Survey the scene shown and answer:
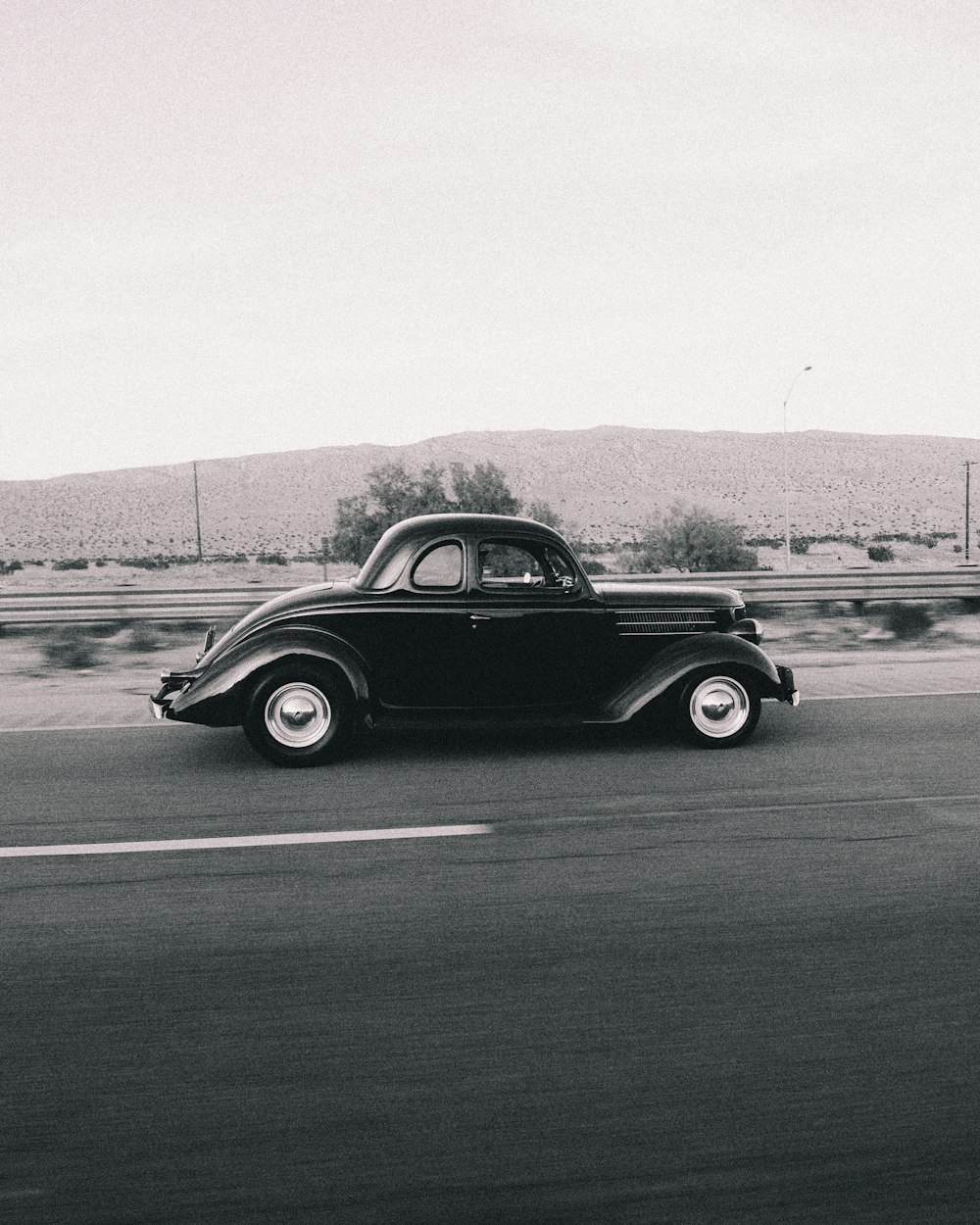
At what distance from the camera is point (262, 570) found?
53.3 metres

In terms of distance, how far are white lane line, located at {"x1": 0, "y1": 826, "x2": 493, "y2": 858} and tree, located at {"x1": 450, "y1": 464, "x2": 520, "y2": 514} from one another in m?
38.6

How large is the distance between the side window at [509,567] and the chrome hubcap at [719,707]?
4.58ft

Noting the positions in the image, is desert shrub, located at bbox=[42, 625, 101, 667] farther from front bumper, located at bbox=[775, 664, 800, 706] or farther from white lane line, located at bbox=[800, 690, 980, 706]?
front bumper, located at bbox=[775, 664, 800, 706]

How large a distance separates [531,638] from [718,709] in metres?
1.47

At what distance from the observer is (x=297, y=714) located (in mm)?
7312

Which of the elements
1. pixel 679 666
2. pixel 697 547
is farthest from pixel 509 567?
pixel 697 547

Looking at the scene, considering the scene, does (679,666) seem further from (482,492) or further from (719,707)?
(482,492)

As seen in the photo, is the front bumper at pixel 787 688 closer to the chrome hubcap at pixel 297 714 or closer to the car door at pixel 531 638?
the car door at pixel 531 638

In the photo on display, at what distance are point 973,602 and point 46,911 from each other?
54.3ft

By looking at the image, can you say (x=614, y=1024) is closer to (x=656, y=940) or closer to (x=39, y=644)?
(x=656, y=940)

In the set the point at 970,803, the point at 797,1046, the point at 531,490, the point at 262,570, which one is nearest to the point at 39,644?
the point at 970,803

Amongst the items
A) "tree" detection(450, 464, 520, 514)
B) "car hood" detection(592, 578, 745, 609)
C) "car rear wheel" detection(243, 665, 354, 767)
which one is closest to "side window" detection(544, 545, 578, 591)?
"car hood" detection(592, 578, 745, 609)

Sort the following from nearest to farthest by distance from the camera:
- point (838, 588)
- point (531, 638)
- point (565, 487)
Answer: point (531, 638) < point (838, 588) < point (565, 487)

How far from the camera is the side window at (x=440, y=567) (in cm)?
755
